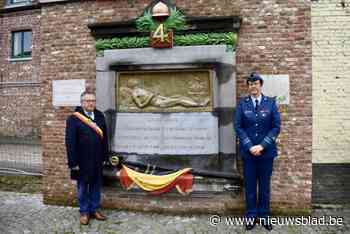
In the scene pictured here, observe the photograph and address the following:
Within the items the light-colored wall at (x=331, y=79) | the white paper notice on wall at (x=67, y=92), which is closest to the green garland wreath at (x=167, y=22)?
the white paper notice on wall at (x=67, y=92)

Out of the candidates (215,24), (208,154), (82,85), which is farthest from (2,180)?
(215,24)

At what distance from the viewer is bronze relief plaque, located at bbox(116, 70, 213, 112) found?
6.00 metres

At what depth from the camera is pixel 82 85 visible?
644 cm

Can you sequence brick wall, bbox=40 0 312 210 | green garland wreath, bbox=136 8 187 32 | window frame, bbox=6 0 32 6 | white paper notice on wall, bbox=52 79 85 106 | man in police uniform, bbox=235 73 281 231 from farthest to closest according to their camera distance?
window frame, bbox=6 0 32 6, white paper notice on wall, bbox=52 79 85 106, green garland wreath, bbox=136 8 187 32, brick wall, bbox=40 0 312 210, man in police uniform, bbox=235 73 281 231

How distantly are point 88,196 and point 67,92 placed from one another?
2.03 meters

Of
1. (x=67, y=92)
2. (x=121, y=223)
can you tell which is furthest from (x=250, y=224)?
(x=67, y=92)

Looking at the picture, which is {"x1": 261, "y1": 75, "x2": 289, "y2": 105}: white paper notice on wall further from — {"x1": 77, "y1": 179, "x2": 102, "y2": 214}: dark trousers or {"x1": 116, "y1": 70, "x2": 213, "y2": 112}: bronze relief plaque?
{"x1": 77, "y1": 179, "x2": 102, "y2": 214}: dark trousers

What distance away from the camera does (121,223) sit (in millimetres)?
5496

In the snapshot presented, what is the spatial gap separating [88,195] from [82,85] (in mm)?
2020

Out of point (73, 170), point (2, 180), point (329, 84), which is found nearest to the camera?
point (73, 170)

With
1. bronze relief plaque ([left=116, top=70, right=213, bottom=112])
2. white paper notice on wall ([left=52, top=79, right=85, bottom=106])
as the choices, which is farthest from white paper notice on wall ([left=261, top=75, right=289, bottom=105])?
white paper notice on wall ([left=52, top=79, right=85, bottom=106])

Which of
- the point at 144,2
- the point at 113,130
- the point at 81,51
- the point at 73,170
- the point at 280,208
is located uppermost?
the point at 144,2

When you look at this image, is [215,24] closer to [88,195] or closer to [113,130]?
[113,130]

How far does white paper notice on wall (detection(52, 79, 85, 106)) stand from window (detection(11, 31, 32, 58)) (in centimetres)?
1479
